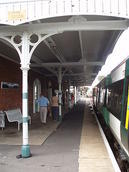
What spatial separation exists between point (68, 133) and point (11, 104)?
4.13m

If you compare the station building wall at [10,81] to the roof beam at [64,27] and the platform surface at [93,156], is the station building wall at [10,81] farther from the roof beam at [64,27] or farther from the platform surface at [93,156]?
the roof beam at [64,27]

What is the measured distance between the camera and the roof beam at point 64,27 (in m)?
6.68

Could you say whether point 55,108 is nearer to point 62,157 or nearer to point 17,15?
point 62,157

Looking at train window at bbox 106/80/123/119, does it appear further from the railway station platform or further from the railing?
the railing

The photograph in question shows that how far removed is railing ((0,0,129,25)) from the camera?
6.14m

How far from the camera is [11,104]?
13.4 m

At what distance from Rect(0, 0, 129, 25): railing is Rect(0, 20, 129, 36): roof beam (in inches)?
17.6

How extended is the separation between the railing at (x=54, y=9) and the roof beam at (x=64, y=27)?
448 millimetres

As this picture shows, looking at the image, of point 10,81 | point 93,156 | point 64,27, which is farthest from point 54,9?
point 10,81

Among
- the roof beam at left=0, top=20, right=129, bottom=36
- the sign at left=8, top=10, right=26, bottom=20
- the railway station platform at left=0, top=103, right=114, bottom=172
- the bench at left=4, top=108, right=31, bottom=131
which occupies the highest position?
the sign at left=8, top=10, right=26, bottom=20

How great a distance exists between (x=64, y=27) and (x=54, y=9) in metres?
0.63

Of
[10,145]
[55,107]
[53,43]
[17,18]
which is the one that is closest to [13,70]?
[55,107]

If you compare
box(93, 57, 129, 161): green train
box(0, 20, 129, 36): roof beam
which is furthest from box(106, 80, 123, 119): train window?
box(0, 20, 129, 36): roof beam

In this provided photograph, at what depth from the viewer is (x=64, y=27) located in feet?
22.3
